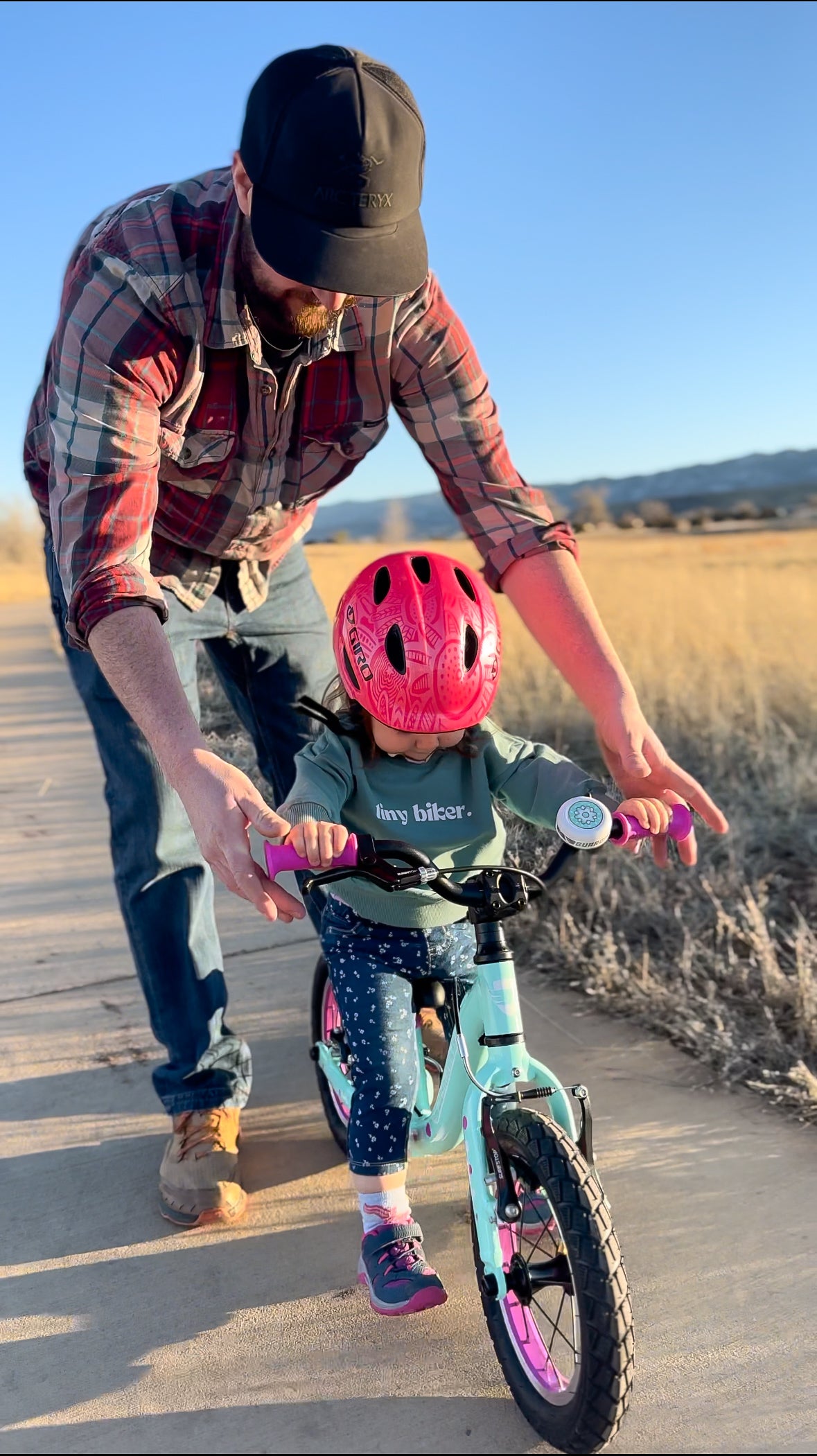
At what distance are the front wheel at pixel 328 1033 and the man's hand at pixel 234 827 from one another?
987 millimetres

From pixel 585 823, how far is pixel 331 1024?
1.16m

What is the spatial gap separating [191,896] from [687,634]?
5.90m

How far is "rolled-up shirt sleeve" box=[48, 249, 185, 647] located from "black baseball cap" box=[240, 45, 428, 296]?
12.8 inches

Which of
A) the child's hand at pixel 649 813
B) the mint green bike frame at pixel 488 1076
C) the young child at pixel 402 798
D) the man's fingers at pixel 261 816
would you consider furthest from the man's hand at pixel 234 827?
the child's hand at pixel 649 813

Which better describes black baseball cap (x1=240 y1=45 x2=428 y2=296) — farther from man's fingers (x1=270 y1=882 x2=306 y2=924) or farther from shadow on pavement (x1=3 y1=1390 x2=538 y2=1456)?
shadow on pavement (x1=3 y1=1390 x2=538 y2=1456)

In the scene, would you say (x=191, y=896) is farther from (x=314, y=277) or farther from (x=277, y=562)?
(x=314, y=277)

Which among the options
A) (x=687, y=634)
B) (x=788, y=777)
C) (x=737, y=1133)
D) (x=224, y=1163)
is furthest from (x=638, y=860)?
(x=687, y=634)

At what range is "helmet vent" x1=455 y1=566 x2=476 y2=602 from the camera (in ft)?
7.75

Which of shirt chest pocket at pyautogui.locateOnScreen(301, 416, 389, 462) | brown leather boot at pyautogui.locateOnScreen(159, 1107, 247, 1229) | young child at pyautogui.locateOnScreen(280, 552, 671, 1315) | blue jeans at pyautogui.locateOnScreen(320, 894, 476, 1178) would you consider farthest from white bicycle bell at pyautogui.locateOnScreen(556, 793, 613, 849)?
brown leather boot at pyautogui.locateOnScreen(159, 1107, 247, 1229)

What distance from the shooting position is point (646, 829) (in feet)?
6.85

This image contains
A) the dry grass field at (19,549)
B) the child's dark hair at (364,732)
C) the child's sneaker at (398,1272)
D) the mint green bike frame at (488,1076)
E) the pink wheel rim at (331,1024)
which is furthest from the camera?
the dry grass field at (19,549)

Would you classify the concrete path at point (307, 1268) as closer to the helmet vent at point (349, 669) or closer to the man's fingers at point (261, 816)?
the man's fingers at point (261, 816)

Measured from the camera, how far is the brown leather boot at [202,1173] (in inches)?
104

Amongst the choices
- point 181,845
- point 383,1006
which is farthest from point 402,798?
point 181,845
